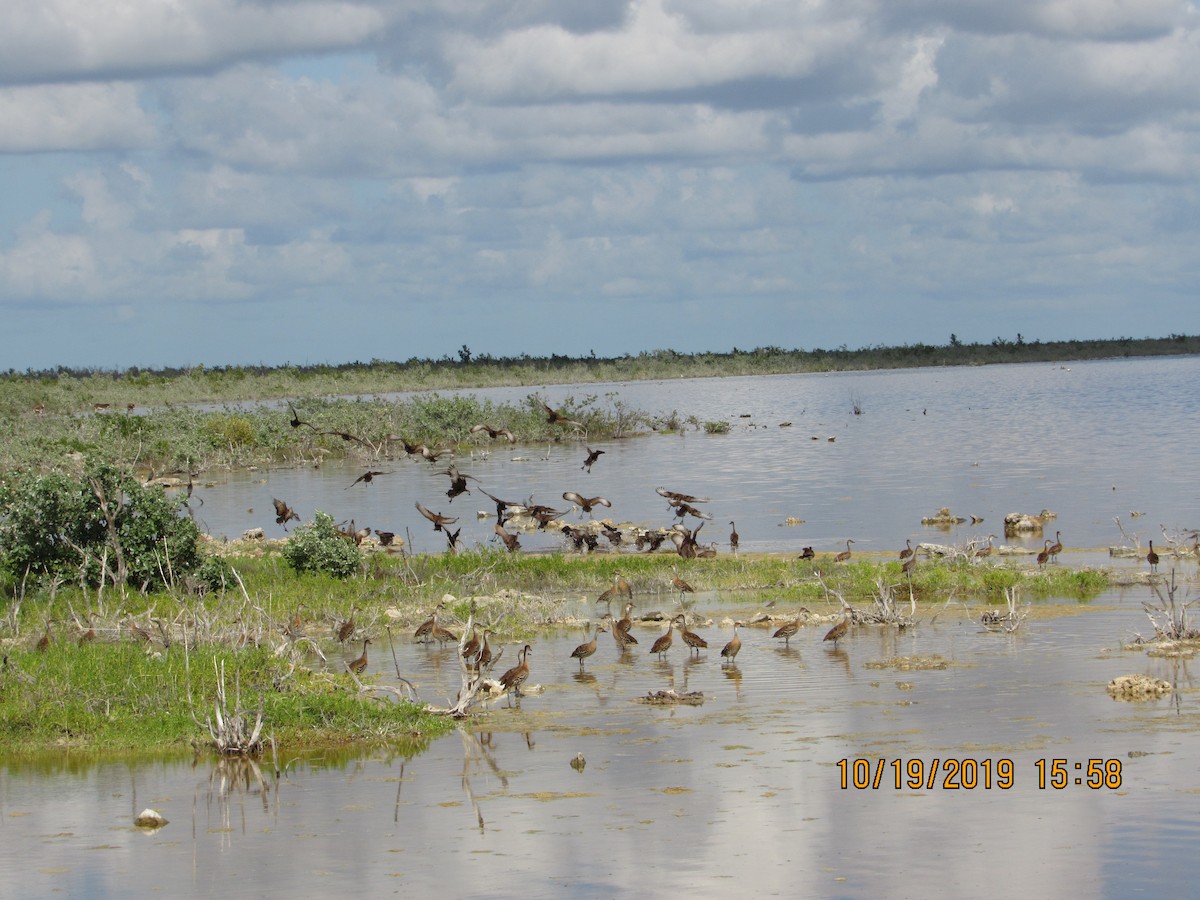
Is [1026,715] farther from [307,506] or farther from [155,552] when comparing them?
[307,506]

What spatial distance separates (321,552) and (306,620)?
2370 millimetres

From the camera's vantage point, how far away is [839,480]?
33.1 m

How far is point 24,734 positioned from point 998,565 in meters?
11.7

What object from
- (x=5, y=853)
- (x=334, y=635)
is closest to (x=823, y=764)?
(x=5, y=853)

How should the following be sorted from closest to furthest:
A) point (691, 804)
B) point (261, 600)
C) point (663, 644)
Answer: point (691, 804) < point (663, 644) < point (261, 600)

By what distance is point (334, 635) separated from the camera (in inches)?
594

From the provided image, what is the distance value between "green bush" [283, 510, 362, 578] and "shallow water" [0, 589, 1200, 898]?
5.40 metres

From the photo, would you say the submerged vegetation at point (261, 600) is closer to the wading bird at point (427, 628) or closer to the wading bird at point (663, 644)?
the wading bird at point (427, 628)

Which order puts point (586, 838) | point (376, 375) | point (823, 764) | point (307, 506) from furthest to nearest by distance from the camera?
point (376, 375)
point (307, 506)
point (823, 764)
point (586, 838)

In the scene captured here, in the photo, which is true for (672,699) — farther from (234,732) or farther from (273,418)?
(273,418)

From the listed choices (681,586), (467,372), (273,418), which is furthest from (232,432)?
(467,372)

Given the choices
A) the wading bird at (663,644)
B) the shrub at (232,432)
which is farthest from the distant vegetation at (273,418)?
the wading bird at (663,644)

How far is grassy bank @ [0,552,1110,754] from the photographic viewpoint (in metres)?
10.8

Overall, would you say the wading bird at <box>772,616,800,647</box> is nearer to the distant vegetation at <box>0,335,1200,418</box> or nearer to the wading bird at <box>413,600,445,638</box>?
the wading bird at <box>413,600,445,638</box>
